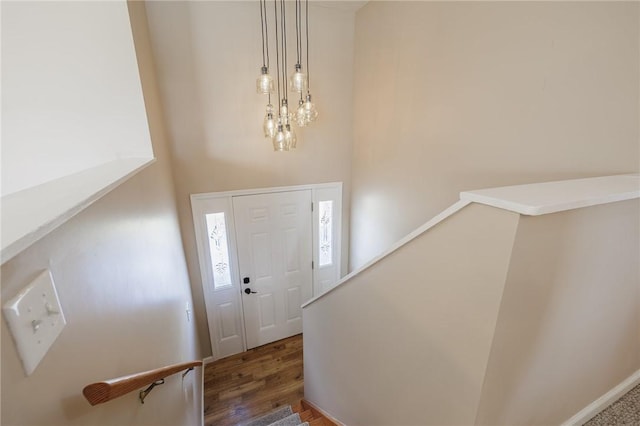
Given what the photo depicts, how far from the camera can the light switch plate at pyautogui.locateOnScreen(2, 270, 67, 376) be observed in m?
0.41

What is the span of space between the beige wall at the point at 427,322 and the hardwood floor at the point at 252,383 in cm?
137

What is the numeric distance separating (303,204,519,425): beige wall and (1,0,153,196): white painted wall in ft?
5.87

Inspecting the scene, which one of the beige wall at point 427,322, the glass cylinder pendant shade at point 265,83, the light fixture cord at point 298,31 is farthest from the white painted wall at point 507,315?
the light fixture cord at point 298,31

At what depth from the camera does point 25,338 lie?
1.42 feet

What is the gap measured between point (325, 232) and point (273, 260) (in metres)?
0.77

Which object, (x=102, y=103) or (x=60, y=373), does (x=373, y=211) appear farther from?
(x=60, y=373)

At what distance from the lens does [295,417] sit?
7.33ft

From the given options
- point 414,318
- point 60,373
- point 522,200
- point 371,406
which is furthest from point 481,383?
point 60,373

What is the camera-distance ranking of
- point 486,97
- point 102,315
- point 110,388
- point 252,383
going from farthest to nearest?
point 252,383 → point 486,97 → point 102,315 → point 110,388

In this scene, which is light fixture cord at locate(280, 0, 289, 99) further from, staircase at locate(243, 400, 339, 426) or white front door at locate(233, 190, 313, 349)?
staircase at locate(243, 400, 339, 426)

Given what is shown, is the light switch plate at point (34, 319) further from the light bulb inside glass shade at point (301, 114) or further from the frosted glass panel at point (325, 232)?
the frosted glass panel at point (325, 232)

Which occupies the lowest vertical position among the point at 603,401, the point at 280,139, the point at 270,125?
the point at 603,401

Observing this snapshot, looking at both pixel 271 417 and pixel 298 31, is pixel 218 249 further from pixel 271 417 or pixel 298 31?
pixel 298 31

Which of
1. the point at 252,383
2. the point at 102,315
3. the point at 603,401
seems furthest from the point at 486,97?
the point at 252,383
